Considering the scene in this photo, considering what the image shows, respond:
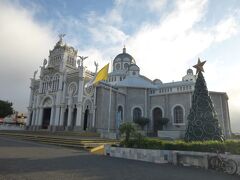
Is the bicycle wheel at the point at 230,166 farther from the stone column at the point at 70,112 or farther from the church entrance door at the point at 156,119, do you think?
the stone column at the point at 70,112

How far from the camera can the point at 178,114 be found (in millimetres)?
35844

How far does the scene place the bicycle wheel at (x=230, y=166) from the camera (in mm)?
9587

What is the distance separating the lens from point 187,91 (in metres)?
35.1

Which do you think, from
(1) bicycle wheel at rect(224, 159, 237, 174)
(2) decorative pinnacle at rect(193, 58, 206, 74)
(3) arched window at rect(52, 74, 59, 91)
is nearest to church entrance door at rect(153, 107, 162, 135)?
(3) arched window at rect(52, 74, 59, 91)

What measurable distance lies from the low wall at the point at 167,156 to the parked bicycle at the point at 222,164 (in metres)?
0.17

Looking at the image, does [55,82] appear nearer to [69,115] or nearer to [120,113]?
[69,115]

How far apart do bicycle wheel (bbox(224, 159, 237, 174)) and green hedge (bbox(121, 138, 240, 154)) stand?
118 cm

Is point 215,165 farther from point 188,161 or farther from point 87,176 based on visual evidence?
point 87,176

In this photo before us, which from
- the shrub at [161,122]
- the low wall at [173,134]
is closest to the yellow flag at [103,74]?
the low wall at [173,134]

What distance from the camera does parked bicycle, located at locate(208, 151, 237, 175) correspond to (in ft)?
31.7

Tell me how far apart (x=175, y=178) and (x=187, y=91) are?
29063 mm

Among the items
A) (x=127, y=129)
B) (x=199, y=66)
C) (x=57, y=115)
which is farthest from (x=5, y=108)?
(x=199, y=66)

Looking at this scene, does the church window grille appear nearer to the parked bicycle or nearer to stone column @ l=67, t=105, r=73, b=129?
stone column @ l=67, t=105, r=73, b=129

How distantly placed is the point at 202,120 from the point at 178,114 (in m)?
21.4
